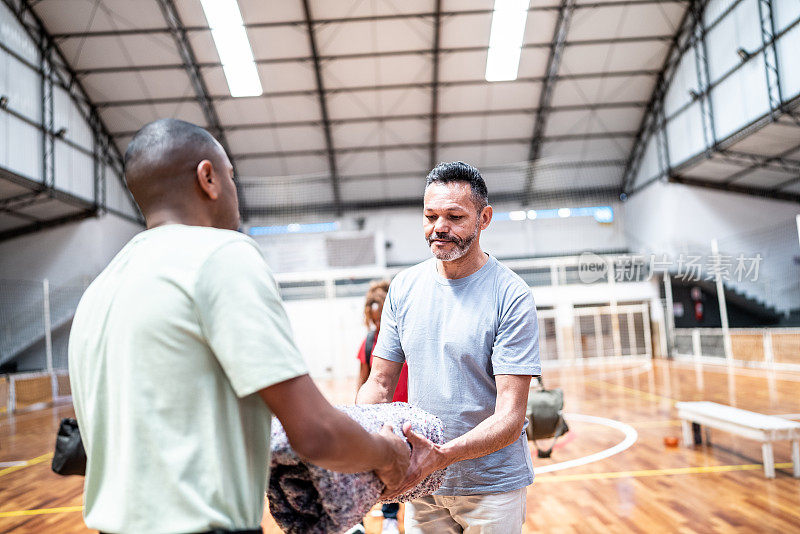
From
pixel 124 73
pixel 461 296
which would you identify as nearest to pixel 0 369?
→ pixel 124 73

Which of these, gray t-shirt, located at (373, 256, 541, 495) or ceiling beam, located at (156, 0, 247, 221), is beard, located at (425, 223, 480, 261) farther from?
ceiling beam, located at (156, 0, 247, 221)

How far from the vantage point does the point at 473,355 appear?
1723 millimetres

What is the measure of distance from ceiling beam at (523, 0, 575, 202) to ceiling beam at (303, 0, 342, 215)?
681 cm

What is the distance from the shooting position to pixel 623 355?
1986 cm

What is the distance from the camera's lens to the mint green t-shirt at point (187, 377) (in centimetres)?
89

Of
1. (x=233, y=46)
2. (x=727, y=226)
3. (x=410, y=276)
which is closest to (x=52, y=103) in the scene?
(x=233, y=46)

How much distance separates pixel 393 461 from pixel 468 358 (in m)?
0.62

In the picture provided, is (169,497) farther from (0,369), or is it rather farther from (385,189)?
(385,189)

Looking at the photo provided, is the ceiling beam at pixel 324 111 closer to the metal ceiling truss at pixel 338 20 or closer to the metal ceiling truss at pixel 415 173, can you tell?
the metal ceiling truss at pixel 338 20

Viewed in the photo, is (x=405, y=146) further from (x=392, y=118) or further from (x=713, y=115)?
(x=713, y=115)

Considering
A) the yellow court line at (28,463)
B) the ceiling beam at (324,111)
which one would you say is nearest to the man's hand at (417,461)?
the yellow court line at (28,463)

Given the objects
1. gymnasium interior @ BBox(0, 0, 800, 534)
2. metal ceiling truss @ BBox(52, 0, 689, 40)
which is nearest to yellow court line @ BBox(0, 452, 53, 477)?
gymnasium interior @ BBox(0, 0, 800, 534)

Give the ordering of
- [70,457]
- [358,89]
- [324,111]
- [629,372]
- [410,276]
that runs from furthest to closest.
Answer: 1. [324,111]
2. [358,89]
3. [629,372]
4. [70,457]
5. [410,276]

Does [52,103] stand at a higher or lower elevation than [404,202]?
Result: higher
